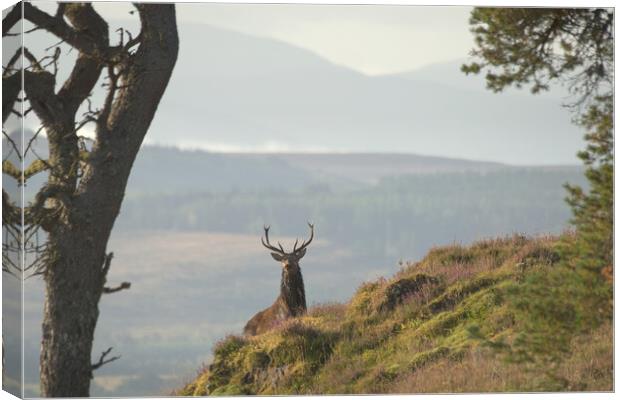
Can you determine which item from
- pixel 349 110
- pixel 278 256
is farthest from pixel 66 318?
pixel 349 110

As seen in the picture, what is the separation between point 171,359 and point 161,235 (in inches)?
441

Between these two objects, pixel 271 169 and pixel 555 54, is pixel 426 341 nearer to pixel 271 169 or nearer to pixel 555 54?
pixel 555 54

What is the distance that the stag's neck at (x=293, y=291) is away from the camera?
58.1 ft

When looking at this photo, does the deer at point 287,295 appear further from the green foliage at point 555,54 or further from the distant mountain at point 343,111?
the green foliage at point 555,54

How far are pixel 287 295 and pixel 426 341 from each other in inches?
136

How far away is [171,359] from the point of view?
43.6m

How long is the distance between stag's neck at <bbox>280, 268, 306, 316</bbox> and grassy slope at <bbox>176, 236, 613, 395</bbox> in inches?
25.5

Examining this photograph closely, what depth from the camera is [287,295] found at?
17.8 m

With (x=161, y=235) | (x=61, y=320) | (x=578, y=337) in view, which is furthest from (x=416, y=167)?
(x=161, y=235)

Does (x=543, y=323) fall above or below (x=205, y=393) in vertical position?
above

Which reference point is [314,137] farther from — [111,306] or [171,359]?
[111,306]

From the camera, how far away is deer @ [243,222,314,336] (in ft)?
57.8

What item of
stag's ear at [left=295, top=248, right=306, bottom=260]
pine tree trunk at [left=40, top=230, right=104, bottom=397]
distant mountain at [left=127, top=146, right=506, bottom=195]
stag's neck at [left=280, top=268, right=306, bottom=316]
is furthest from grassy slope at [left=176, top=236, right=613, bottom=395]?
distant mountain at [left=127, top=146, right=506, bottom=195]

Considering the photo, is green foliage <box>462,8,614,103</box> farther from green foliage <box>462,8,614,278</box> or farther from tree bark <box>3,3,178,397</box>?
tree bark <box>3,3,178,397</box>
